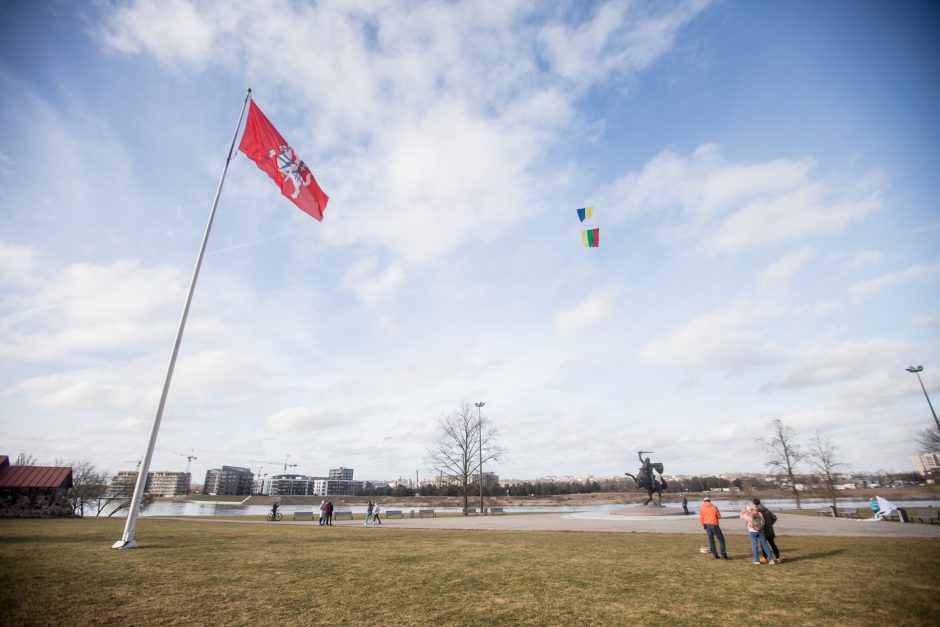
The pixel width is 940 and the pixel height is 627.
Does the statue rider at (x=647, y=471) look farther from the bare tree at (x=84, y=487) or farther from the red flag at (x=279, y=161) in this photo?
the bare tree at (x=84, y=487)

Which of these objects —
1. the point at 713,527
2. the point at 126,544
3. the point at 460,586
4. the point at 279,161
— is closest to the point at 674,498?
the point at 713,527

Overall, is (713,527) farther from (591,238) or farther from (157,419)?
(157,419)

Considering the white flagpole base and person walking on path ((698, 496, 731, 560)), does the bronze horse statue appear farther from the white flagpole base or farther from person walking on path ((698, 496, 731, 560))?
the white flagpole base

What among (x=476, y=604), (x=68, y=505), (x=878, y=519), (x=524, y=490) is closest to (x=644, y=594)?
(x=476, y=604)

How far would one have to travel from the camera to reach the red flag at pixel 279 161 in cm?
1552

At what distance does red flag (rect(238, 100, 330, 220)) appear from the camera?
15523 mm

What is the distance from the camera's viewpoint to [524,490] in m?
133

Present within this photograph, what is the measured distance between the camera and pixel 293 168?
648 inches

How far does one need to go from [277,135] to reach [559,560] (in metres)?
18.2

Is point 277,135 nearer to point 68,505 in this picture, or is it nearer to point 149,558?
point 149,558

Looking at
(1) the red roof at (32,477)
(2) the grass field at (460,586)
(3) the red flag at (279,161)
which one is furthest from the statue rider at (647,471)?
(1) the red roof at (32,477)

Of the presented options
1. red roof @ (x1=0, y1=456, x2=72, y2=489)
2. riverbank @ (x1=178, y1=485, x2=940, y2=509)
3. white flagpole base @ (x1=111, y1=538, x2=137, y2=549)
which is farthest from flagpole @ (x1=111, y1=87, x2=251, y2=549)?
riverbank @ (x1=178, y1=485, x2=940, y2=509)

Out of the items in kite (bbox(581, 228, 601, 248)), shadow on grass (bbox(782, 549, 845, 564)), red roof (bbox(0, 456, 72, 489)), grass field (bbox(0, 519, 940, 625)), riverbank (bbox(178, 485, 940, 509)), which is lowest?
riverbank (bbox(178, 485, 940, 509))

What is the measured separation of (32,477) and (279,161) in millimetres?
37941
